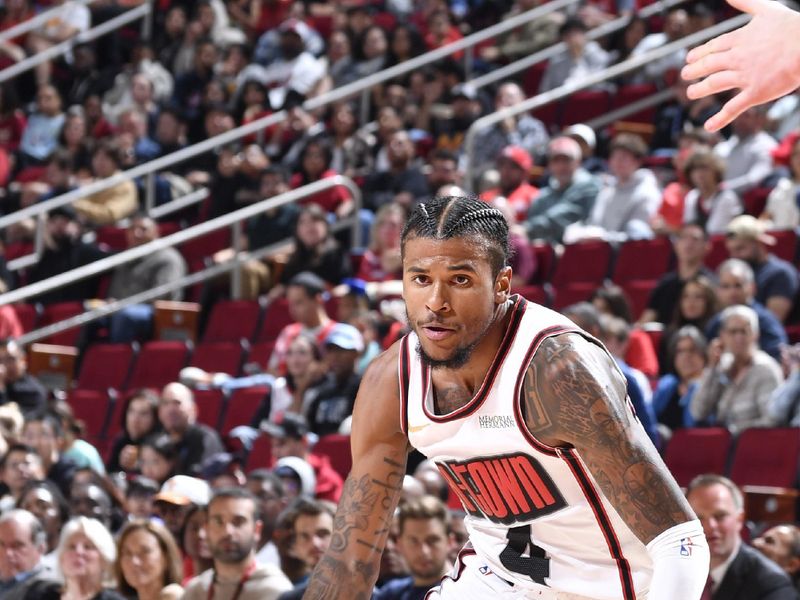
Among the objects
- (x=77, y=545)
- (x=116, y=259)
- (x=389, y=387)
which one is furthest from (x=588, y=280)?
(x=389, y=387)

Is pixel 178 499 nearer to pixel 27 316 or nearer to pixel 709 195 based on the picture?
pixel 709 195

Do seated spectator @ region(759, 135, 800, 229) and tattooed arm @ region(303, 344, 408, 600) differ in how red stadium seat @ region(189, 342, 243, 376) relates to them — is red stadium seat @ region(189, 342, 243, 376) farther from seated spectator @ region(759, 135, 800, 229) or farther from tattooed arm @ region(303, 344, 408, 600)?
tattooed arm @ region(303, 344, 408, 600)

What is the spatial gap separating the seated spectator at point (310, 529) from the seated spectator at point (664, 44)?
6.97 meters

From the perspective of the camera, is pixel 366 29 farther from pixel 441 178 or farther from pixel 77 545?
pixel 77 545

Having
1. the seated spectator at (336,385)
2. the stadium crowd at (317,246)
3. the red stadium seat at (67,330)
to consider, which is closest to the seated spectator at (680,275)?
the stadium crowd at (317,246)

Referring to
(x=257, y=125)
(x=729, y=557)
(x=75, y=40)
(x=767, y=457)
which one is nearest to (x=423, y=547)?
(x=729, y=557)

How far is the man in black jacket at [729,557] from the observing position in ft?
21.1

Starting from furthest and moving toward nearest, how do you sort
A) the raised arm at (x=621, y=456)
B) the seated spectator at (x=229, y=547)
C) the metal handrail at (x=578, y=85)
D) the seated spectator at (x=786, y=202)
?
the metal handrail at (x=578, y=85)
the seated spectator at (x=786, y=202)
the seated spectator at (x=229, y=547)
the raised arm at (x=621, y=456)

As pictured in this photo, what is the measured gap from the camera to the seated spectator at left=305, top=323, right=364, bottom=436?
9.48m

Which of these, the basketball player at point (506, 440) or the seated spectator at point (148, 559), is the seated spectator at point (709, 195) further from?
the basketball player at point (506, 440)

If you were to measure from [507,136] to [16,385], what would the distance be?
4.44 m

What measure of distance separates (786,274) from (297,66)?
681 cm

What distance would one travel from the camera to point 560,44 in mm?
14234

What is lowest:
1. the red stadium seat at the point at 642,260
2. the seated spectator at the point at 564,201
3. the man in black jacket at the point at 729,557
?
the man in black jacket at the point at 729,557
